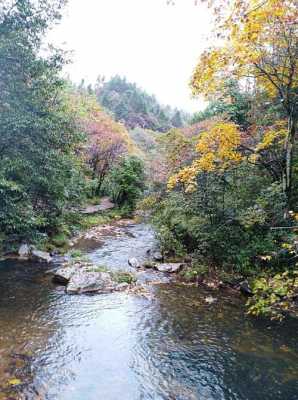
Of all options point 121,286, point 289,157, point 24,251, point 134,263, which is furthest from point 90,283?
point 289,157

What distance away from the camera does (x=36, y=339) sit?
7688 millimetres

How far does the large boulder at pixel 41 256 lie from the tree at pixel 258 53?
1029cm

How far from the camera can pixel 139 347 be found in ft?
25.3

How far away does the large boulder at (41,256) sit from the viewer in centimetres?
1457

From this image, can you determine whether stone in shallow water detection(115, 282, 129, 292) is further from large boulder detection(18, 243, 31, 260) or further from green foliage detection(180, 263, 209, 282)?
large boulder detection(18, 243, 31, 260)

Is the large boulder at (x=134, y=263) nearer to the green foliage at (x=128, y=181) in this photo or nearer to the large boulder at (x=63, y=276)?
the large boulder at (x=63, y=276)

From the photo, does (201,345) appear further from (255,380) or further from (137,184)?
(137,184)

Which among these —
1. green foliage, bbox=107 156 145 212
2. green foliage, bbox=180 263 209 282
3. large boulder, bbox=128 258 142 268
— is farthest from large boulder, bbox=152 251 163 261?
green foliage, bbox=107 156 145 212

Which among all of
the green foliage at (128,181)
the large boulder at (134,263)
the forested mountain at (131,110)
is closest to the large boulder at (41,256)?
the large boulder at (134,263)

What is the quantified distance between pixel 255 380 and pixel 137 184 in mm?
27307

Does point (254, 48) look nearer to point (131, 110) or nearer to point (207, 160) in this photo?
point (207, 160)

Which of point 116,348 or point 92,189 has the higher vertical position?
point 92,189

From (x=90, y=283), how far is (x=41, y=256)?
4355 millimetres

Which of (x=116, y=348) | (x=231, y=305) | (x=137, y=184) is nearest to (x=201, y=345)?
(x=116, y=348)
